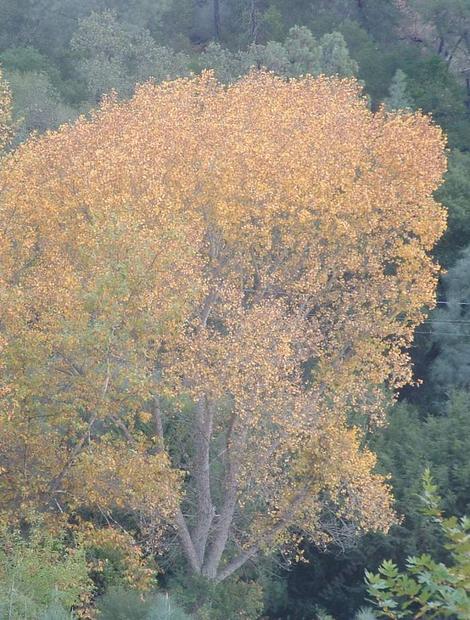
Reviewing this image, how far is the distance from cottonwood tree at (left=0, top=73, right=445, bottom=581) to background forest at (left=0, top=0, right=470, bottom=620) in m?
1.59

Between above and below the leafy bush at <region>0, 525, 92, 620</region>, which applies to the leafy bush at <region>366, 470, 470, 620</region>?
above

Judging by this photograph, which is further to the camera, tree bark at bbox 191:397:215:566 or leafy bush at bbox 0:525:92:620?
tree bark at bbox 191:397:215:566

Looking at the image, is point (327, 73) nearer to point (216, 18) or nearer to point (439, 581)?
point (216, 18)

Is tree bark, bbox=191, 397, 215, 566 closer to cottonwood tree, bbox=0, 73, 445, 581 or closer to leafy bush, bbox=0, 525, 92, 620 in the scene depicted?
cottonwood tree, bbox=0, 73, 445, 581

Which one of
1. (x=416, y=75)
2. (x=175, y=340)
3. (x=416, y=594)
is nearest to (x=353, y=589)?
(x=175, y=340)

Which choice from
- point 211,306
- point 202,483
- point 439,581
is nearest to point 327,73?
point 211,306

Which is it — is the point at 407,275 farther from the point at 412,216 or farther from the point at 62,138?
the point at 62,138

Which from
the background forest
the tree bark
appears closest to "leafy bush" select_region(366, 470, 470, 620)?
the background forest

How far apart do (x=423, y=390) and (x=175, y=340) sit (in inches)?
490

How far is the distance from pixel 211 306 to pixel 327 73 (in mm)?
19294

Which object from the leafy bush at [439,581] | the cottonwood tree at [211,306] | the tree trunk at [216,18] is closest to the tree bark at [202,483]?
the cottonwood tree at [211,306]

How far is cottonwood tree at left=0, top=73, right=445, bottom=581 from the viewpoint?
15.1 metres

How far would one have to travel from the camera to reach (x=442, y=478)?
21234 mm

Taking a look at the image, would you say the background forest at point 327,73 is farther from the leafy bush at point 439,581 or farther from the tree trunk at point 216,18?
the leafy bush at point 439,581
